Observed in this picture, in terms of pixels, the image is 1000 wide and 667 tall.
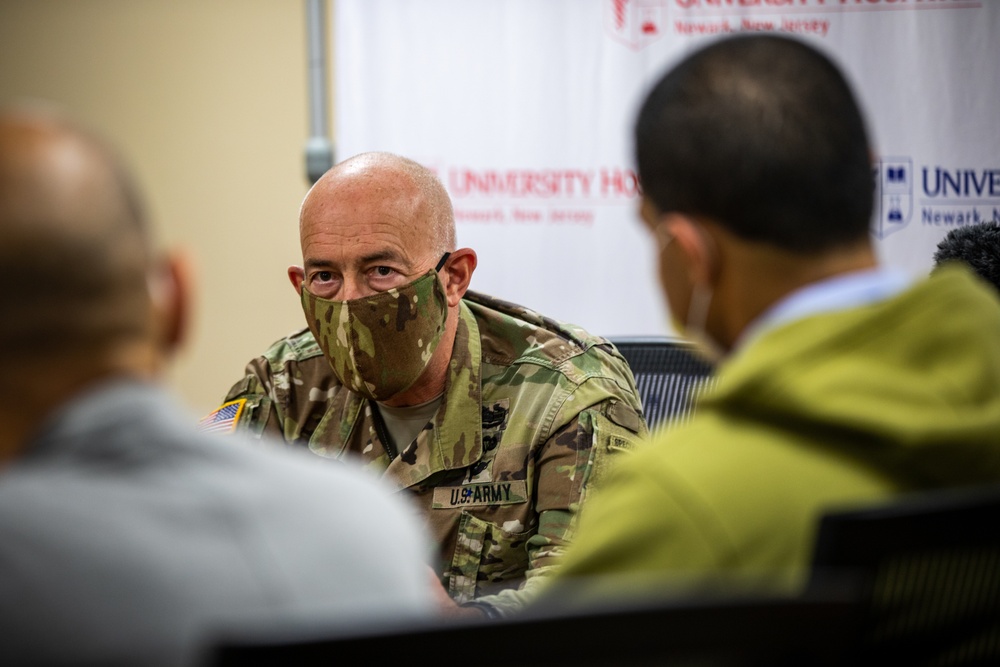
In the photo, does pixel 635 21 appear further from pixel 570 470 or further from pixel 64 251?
pixel 64 251

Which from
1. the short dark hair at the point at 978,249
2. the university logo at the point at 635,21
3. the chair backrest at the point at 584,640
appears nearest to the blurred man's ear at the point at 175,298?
the chair backrest at the point at 584,640

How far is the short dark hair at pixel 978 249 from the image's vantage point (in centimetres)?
189

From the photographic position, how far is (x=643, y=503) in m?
0.90

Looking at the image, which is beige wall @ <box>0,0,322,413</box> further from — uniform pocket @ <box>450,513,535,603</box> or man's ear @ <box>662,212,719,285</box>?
man's ear @ <box>662,212,719,285</box>

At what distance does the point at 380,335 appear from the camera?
6.43 ft

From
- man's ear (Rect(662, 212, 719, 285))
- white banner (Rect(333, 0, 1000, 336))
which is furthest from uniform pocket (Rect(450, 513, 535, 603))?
white banner (Rect(333, 0, 1000, 336))

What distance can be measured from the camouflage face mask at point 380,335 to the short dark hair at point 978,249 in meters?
0.91

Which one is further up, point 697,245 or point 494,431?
point 697,245

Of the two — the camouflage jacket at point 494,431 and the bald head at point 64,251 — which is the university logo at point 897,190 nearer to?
the camouflage jacket at point 494,431

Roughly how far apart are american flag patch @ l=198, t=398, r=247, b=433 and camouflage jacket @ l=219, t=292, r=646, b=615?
14mm

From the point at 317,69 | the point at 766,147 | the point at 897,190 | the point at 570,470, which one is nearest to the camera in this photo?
the point at 766,147

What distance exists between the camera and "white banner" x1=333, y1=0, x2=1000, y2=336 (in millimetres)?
3598

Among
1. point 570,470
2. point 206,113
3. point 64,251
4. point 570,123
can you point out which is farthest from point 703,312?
point 206,113

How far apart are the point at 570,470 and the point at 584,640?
128cm
